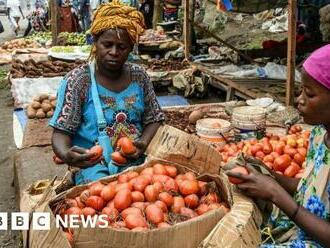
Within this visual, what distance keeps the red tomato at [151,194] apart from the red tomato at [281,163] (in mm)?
Answer: 1412

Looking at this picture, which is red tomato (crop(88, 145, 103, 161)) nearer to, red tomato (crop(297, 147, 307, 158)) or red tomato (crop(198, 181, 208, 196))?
red tomato (crop(198, 181, 208, 196))

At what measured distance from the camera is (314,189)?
7.14 ft

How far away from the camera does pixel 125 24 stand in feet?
10.3

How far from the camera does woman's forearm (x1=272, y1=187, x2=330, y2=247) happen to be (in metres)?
2.05

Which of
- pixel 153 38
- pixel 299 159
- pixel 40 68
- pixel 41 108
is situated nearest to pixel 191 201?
pixel 299 159

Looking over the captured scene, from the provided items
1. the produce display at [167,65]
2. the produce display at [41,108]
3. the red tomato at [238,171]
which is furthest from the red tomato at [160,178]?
the produce display at [167,65]

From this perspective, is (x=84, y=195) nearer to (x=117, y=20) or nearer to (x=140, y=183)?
(x=140, y=183)

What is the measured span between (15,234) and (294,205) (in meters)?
3.09

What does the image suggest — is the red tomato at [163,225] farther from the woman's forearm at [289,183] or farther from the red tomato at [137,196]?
the woman's forearm at [289,183]

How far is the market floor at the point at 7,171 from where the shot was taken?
4.41 m

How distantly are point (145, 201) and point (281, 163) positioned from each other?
1469mm

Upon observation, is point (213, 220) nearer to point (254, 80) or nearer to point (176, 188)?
point (176, 188)

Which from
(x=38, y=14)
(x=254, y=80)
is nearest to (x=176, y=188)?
(x=254, y=80)

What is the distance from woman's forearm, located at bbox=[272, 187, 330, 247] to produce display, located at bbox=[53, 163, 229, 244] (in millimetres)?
343
